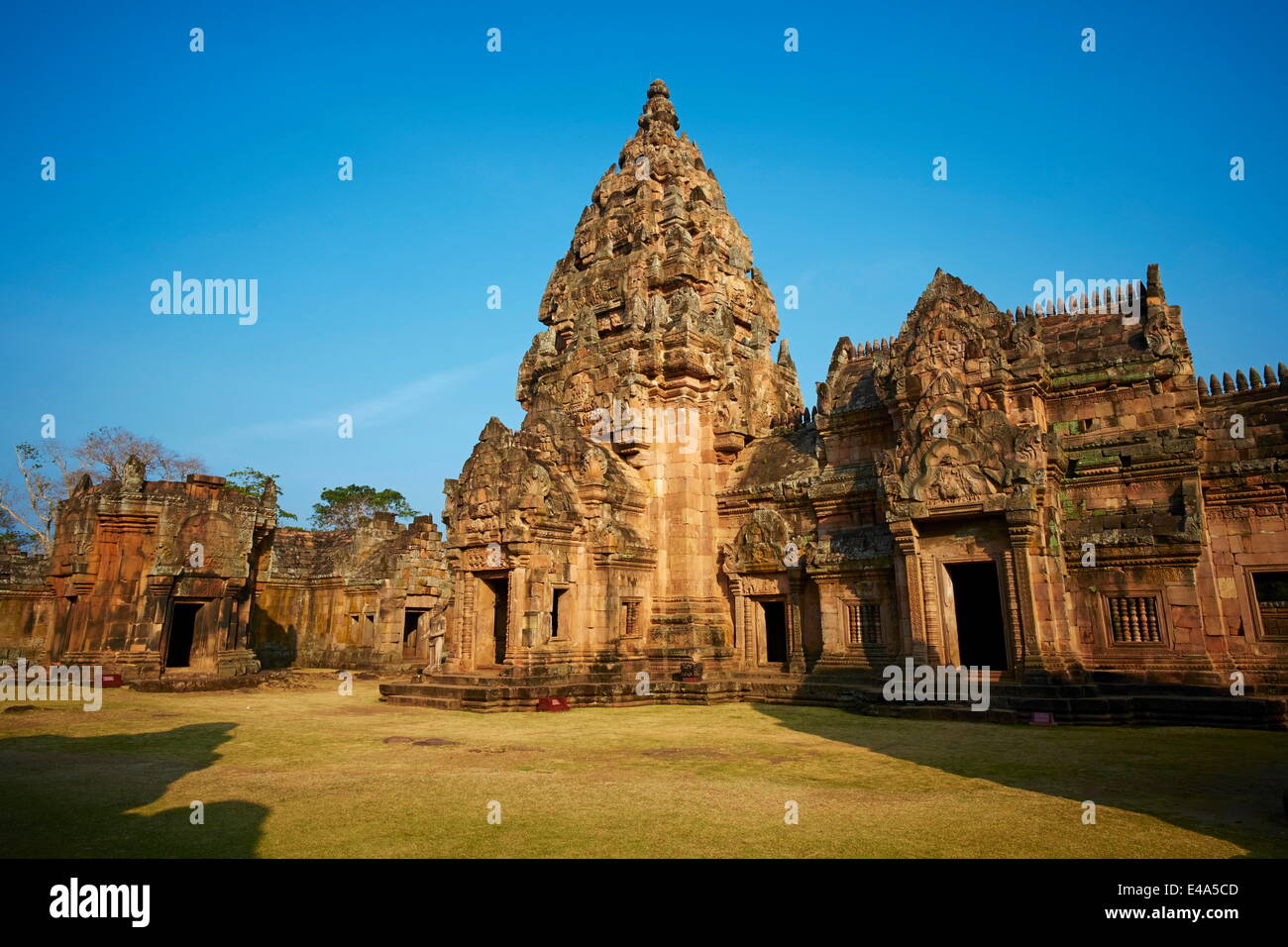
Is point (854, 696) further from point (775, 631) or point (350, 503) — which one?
point (350, 503)

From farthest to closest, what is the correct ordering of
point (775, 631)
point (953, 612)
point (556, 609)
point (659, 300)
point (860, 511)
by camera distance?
point (659, 300) → point (775, 631) → point (860, 511) → point (556, 609) → point (953, 612)

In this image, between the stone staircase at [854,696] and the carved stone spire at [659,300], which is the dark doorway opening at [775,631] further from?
the carved stone spire at [659,300]

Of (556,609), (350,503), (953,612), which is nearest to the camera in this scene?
(953,612)

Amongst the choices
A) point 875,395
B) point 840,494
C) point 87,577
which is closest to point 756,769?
point 840,494

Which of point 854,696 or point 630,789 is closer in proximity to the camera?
point 630,789

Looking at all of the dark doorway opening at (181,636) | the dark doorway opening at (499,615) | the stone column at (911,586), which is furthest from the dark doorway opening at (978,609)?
the dark doorway opening at (181,636)

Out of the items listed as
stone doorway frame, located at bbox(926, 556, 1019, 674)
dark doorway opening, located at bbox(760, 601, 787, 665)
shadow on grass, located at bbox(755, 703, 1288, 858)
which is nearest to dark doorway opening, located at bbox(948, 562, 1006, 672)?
stone doorway frame, located at bbox(926, 556, 1019, 674)

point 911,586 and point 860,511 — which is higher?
point 860,511

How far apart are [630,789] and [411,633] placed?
2386cm

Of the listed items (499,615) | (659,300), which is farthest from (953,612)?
(659,300)

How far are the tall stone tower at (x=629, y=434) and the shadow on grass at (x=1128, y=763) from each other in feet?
20.4

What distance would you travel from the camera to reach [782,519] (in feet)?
66.4

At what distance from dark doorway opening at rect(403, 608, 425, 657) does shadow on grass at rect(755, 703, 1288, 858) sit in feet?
62.5
